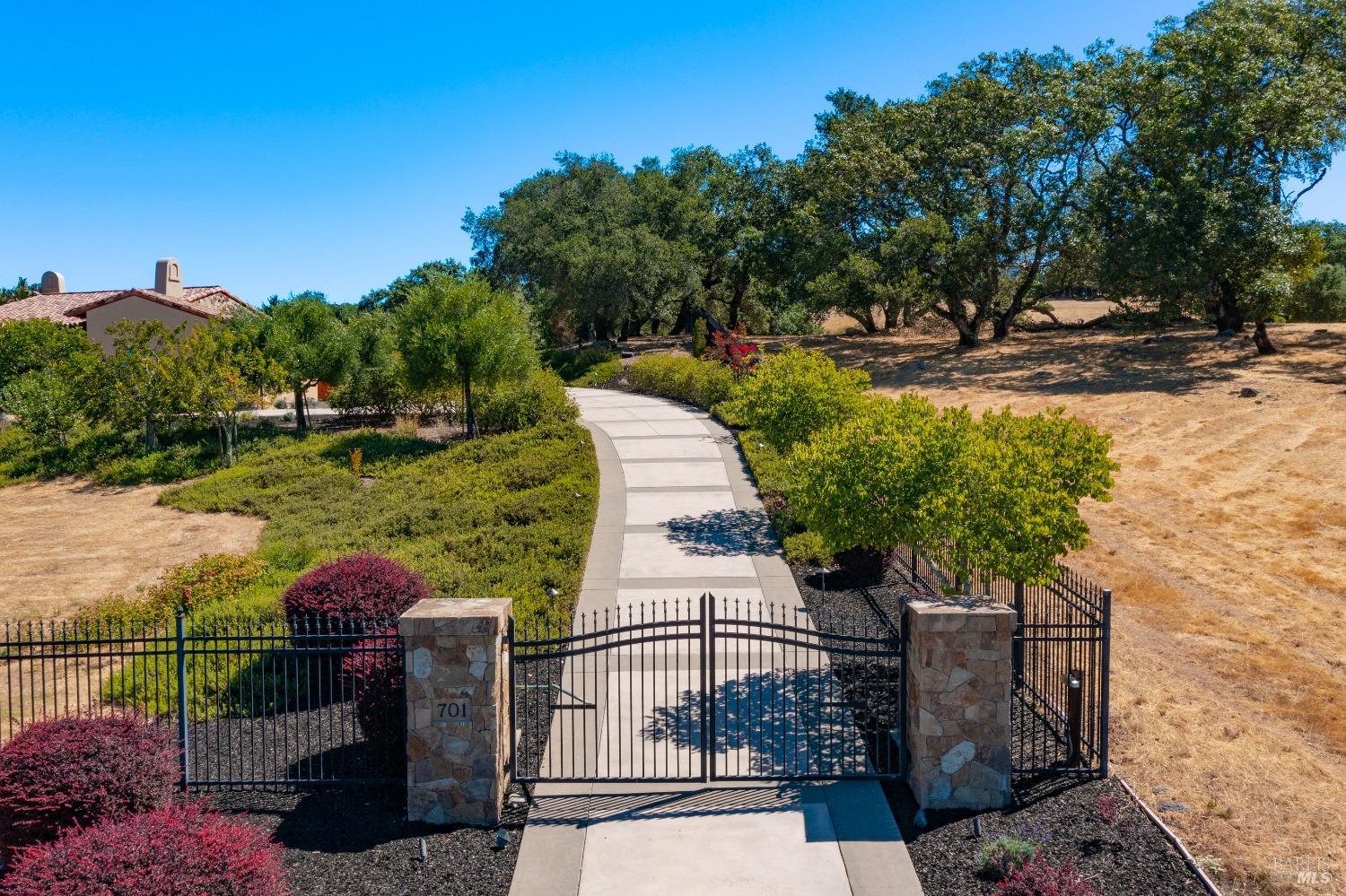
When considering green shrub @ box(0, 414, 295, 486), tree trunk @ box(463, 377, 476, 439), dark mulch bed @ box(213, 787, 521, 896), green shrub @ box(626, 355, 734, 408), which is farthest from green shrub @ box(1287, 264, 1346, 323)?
dark mulch bed @ box(213, 787, 521, 896)

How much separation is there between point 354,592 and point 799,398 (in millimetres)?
8642

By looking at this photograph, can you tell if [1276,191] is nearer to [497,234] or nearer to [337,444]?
[337,444]

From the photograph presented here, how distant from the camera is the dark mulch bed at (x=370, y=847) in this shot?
7.04 m

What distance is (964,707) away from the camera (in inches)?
314

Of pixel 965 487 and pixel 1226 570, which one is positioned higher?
pixel 965 487

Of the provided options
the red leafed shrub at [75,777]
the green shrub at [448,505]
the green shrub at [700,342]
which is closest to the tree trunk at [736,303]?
the green shrub at [700,342]

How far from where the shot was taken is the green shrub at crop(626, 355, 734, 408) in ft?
99.4

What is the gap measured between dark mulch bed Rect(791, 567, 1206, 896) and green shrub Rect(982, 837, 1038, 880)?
3.4 inches

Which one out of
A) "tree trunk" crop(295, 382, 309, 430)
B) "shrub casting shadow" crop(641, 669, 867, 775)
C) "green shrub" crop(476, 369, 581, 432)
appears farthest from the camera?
"tree trunk" crop(295, 382, 309, 430)

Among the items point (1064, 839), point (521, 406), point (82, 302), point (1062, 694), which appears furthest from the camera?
point (82, 302)

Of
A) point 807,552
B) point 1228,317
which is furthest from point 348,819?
point 1228,317

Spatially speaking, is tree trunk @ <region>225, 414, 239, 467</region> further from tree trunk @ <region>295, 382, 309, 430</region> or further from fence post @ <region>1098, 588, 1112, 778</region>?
fence post @ <region>1098, 588, 1112, 778</region>

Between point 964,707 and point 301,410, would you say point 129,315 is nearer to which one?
point 301,410

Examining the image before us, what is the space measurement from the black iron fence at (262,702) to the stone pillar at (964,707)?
4.59 meters
